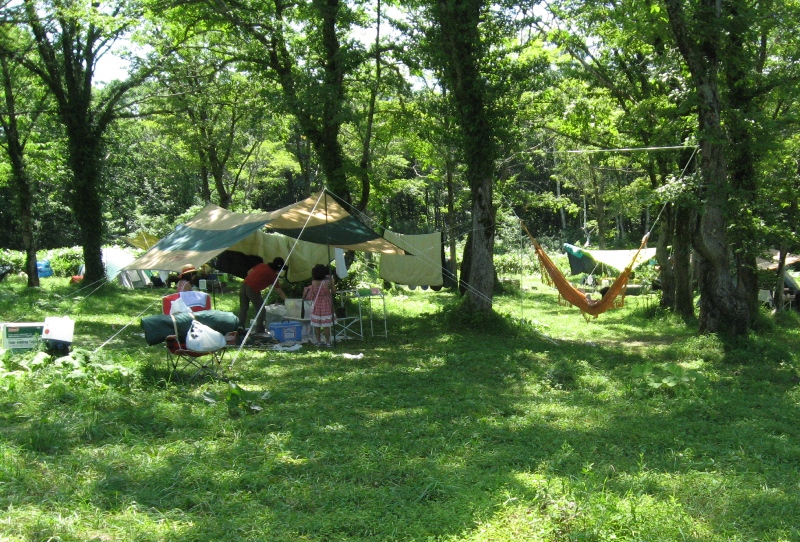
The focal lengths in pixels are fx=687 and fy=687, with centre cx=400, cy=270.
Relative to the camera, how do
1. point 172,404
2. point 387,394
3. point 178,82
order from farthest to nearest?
point 178,82, point 387,394, point 172,404

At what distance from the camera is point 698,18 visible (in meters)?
8.52

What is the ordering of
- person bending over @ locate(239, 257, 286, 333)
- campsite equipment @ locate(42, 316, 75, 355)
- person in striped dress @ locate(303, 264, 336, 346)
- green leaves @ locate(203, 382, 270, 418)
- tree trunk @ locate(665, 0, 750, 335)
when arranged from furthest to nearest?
person bending over @ locate(239, 257, 286, 333) < person in striped dress @ locate(303, 264, 336, 346) < tree trunk @ locate(665, 0, 750, 335) < campsite equipment @ locate(42, 316, 75, 355) < green leaves @ locate(203, 382, 270, 418)

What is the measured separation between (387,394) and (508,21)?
6.75 metres

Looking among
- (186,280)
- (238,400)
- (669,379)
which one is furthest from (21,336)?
(669,379)

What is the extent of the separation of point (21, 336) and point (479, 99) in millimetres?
6954

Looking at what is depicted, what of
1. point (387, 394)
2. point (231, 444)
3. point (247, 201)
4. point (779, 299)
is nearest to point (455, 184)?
point (247, 201)

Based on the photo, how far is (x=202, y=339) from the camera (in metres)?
6.46

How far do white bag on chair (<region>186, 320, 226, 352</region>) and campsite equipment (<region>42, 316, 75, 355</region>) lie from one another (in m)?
1.49

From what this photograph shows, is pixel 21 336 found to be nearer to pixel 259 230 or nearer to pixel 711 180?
pixel 259 230

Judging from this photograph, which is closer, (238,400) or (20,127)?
(238,400)

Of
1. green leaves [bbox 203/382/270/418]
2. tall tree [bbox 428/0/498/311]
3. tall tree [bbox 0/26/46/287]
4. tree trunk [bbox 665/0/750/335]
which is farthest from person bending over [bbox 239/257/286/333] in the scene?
tall tree [bbox 0/26/46/287]

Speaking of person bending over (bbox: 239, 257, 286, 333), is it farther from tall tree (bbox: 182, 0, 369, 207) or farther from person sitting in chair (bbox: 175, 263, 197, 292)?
tall tree (bbox: 182, 0, 369, 207)

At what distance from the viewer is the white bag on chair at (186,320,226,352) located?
6.45m

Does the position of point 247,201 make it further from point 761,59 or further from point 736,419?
point 736,419
